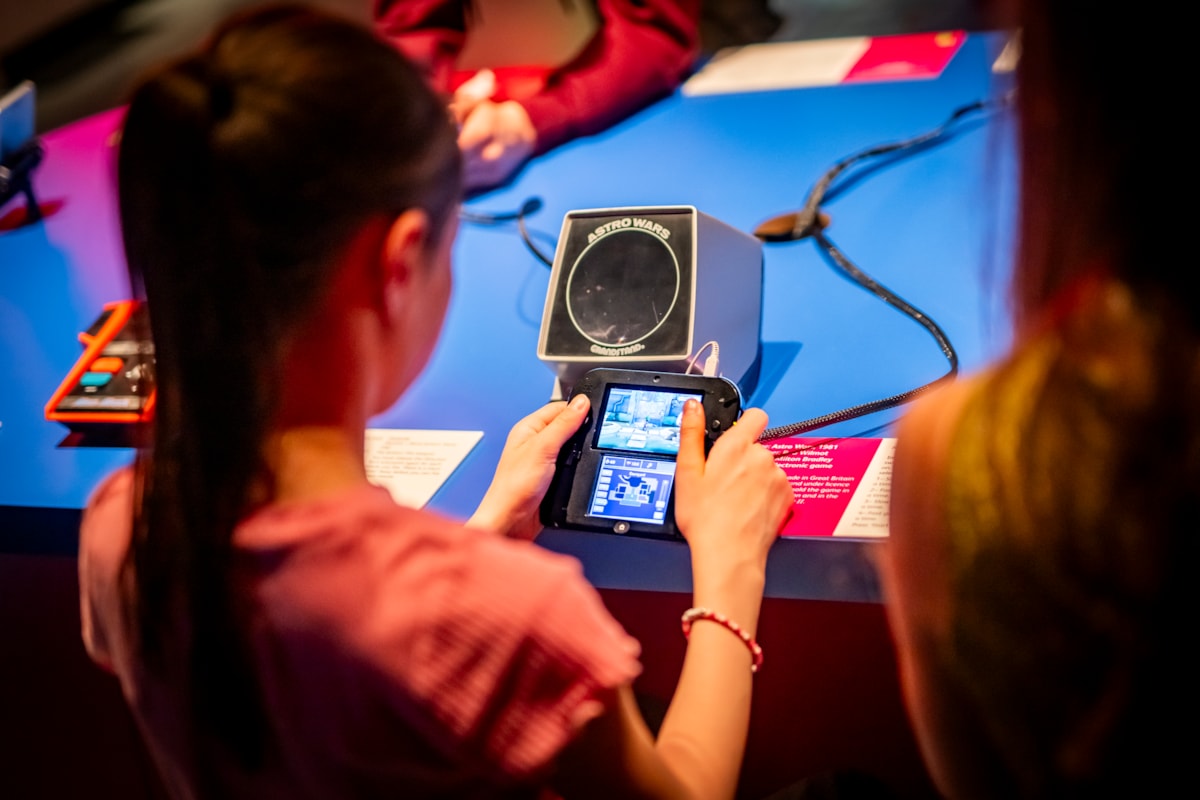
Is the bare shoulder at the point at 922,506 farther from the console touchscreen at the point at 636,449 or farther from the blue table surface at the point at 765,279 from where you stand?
the console touchscreen at the point at 636,449

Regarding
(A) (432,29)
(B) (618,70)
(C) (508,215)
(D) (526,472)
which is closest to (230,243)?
(D) (526,472)

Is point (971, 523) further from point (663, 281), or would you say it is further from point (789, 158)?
point (789, 158)

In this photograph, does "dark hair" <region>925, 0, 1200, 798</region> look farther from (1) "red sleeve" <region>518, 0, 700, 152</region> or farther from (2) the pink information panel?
(1) "red sleeve" <region>518, 0, 700, 152</region>

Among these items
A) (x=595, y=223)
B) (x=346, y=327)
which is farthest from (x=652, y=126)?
(x=346, y=327)

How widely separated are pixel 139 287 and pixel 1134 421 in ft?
1.68

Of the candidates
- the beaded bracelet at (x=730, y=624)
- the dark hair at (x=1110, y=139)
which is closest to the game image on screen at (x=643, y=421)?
the beaded bracelet at (x=730, y=624)

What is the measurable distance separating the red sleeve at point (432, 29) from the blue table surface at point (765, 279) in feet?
0.94

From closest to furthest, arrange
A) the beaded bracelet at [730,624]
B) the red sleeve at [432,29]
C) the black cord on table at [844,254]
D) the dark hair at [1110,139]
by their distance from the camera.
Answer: the dark hair at [1110,139] → the beaded bracelet at [730,624] → the black cord on table at [844,254] → the red sleeve at [432,29]

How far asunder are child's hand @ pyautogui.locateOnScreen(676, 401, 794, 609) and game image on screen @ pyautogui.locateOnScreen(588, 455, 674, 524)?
0.6 inches

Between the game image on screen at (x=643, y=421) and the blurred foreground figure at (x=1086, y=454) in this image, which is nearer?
the blurred foreground figure at (x=1086, y=454)

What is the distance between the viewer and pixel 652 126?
1289 mm

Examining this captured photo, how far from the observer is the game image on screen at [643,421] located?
74 cm

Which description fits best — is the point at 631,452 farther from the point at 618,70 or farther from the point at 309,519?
the point at 618,70

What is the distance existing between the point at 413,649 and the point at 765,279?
1.98 feet
